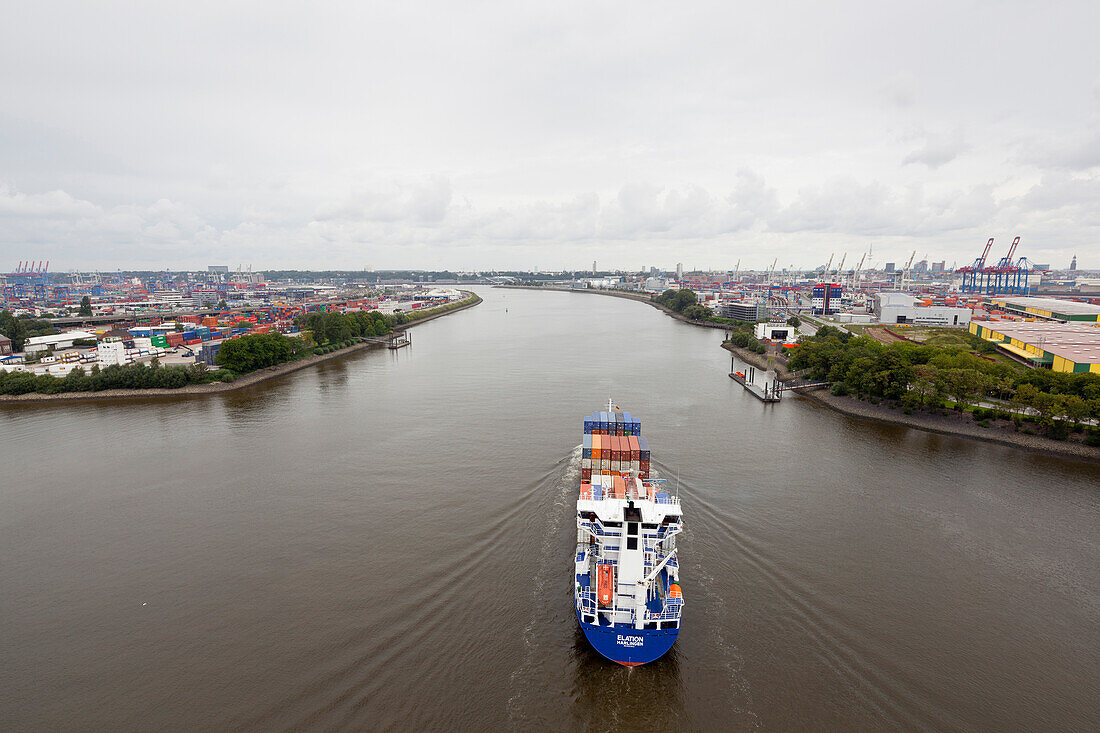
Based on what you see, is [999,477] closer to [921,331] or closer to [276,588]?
[276,588]

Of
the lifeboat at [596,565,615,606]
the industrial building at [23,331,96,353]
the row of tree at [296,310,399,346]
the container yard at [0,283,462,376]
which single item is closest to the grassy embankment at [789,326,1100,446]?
the lifeboat at [596,565,615,606]

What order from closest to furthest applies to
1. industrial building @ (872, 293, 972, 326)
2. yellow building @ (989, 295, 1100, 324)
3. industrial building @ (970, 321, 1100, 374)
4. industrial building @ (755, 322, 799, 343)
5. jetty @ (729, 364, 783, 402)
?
industrial building @ (970, 321, 1100, 374)
jetty @ (729, 364, 783, 402)
industrial building @ (755, 322, 799, 343)
yellow building @ (989, 295, 1100, 324)
industrial building @ (872, 293, 972, 326)

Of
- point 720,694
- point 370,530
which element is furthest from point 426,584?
point 720,694

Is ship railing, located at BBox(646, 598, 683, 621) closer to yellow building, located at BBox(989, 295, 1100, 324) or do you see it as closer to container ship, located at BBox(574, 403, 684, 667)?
container ship, located at BBox(574, 403, 684, 667)

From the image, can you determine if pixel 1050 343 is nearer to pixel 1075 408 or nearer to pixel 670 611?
pixel 1075 408

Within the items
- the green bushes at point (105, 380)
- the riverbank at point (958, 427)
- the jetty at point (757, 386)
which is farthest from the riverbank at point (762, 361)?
the green bushes at point (105, 380)

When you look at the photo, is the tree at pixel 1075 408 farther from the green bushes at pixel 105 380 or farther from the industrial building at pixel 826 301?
the industrial building at pixel 826 301
